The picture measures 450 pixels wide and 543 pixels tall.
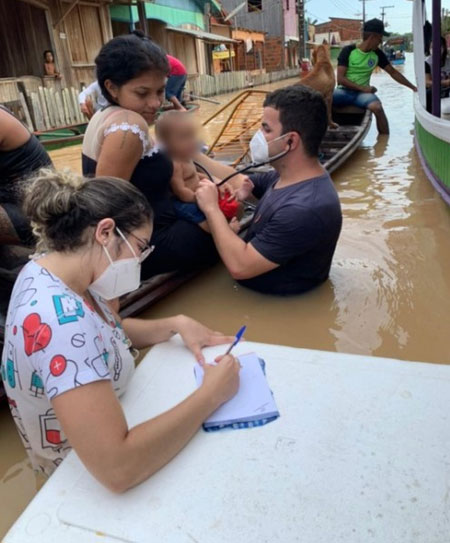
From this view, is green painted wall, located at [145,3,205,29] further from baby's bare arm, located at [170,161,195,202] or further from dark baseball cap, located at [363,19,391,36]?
baby's bare arm, located at [170,161,195,202]

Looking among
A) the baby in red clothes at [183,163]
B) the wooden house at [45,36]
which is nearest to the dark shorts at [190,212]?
the baby in red clothes at [183,163]

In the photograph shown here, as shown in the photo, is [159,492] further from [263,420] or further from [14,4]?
[14,4]

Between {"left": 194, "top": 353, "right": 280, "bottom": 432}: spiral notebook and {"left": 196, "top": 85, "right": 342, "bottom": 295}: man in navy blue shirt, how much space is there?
1.19 m

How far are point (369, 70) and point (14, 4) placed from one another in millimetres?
8415

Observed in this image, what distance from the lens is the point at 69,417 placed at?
1.04 metres

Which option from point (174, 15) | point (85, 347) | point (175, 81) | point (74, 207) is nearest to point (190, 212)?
point (74, 207)

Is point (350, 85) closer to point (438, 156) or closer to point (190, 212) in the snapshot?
point (438, 156)

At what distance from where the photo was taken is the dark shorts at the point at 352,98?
24.9 feet

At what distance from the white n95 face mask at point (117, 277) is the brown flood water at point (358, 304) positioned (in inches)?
37.7

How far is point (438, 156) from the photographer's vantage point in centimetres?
474

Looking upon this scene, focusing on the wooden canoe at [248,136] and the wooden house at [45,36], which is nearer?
the wooden canoe at [248,136]

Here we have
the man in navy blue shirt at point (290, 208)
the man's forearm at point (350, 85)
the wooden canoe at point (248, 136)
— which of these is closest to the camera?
the man in navy blue shirt at point (290, 208)

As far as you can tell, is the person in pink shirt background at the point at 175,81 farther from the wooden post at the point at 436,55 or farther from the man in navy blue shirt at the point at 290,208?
the man in navy blue shirt at the point at 290,208

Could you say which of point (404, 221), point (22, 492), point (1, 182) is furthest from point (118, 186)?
point (404, 221)
